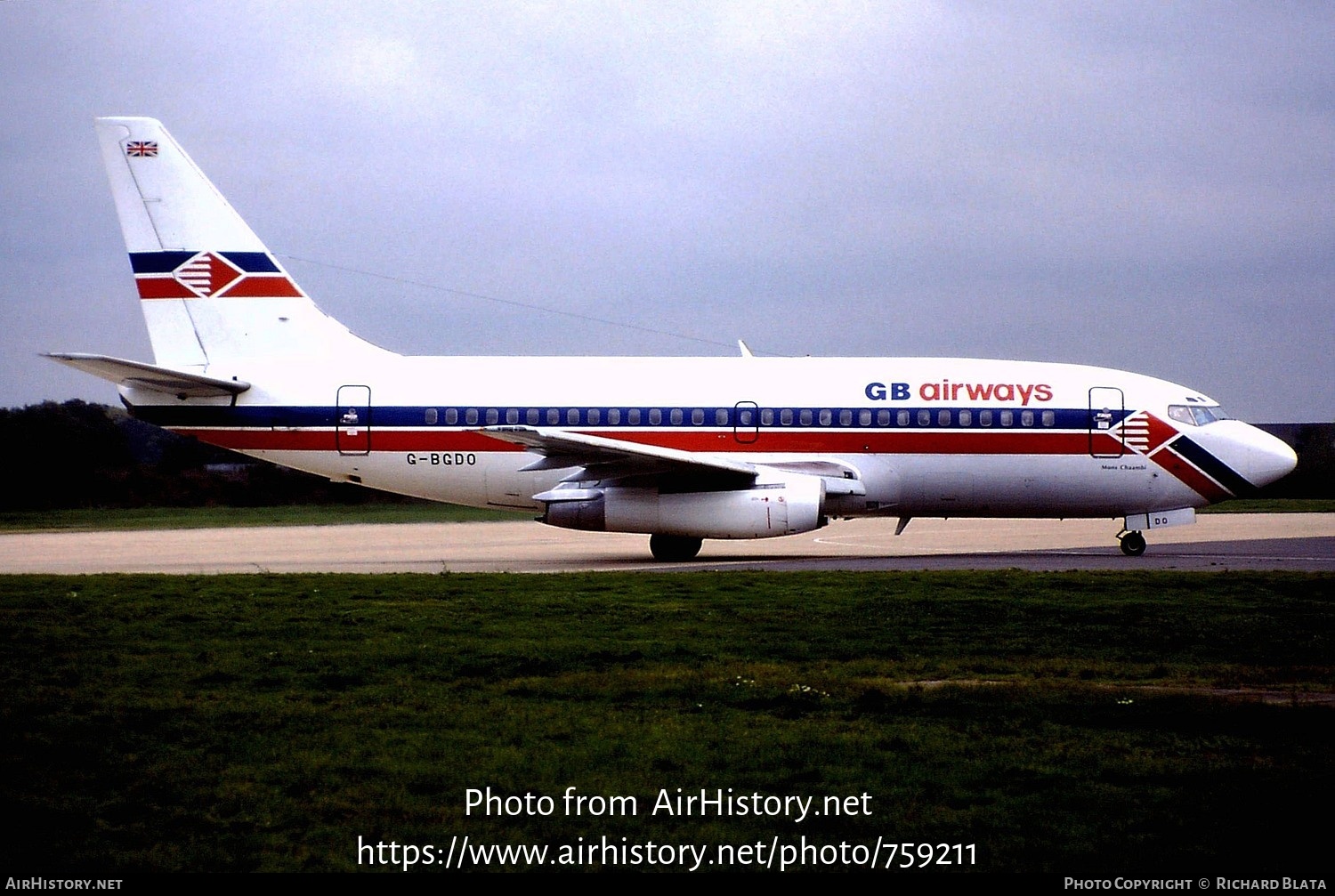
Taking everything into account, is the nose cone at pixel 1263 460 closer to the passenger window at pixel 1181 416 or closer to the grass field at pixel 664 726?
the passenger window at pixel 1181 416

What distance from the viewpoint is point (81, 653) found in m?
10.1

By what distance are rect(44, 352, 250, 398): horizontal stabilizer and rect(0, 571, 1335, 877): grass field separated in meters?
7.42

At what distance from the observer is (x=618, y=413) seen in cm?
2164

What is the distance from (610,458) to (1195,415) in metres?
9.76

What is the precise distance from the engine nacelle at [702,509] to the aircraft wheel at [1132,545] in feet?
16.9

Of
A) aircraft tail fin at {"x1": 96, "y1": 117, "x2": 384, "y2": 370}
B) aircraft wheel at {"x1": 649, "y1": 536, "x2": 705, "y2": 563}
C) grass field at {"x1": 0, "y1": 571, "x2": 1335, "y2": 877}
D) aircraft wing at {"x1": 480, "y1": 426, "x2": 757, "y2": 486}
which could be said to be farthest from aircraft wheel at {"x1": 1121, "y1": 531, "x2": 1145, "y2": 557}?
aircraft tail fin at {"x1": 96, "y1": 117, "x2": 384, "y2": 370}

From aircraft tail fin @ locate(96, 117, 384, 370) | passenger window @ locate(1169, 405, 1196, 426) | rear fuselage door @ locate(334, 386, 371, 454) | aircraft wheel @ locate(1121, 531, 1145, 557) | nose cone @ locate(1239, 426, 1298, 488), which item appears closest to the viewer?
aircraft wheel @ locate(1121, 531, 1145, 557)

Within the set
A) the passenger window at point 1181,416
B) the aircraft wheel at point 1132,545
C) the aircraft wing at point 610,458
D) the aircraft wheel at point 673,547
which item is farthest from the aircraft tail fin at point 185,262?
the passenger window at point 1181,416

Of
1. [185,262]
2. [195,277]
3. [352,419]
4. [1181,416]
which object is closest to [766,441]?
[352,419]

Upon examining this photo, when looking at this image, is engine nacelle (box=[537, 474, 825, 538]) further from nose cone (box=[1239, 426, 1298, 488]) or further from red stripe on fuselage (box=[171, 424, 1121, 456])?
nose cone (box=[1239, 426, 1298, 488])

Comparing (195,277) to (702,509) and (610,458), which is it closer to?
(610,458)

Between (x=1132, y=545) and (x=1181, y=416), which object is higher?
(x=1181, y=416)

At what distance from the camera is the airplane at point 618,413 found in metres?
21.5

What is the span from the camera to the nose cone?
21688 mm
